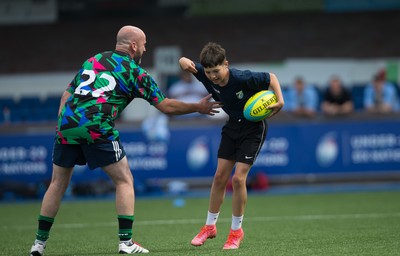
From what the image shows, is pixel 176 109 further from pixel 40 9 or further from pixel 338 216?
pixel 40 9

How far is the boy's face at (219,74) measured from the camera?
8.41m

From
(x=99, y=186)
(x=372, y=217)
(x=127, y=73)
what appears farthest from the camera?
(x=99, y=186)

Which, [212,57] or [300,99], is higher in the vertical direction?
[212,57]

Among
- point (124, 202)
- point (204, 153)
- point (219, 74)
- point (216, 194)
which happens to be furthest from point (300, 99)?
point (124, 202)

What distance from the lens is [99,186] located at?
17172 millimetres

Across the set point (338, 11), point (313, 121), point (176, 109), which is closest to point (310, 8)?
point (338, 11)

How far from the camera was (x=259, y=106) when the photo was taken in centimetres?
849

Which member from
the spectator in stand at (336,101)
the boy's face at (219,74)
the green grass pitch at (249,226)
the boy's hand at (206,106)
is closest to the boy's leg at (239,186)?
the green grass pitch at (249,226)

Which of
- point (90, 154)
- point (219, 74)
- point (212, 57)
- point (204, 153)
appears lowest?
point (204, 153)

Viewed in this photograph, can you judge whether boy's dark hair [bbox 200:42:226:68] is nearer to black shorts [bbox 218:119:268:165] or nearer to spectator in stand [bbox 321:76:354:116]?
black shorts [bbox 218:119:268:165]

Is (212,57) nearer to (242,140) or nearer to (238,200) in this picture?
(242,140)

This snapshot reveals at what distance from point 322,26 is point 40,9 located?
766cm

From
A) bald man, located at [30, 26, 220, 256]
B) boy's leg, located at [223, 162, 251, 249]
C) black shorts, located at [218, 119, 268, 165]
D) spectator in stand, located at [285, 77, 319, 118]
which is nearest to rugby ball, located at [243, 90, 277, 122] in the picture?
black shorts, located at [218, 119, 268, 165]

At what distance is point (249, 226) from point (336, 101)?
7796 millimetres
